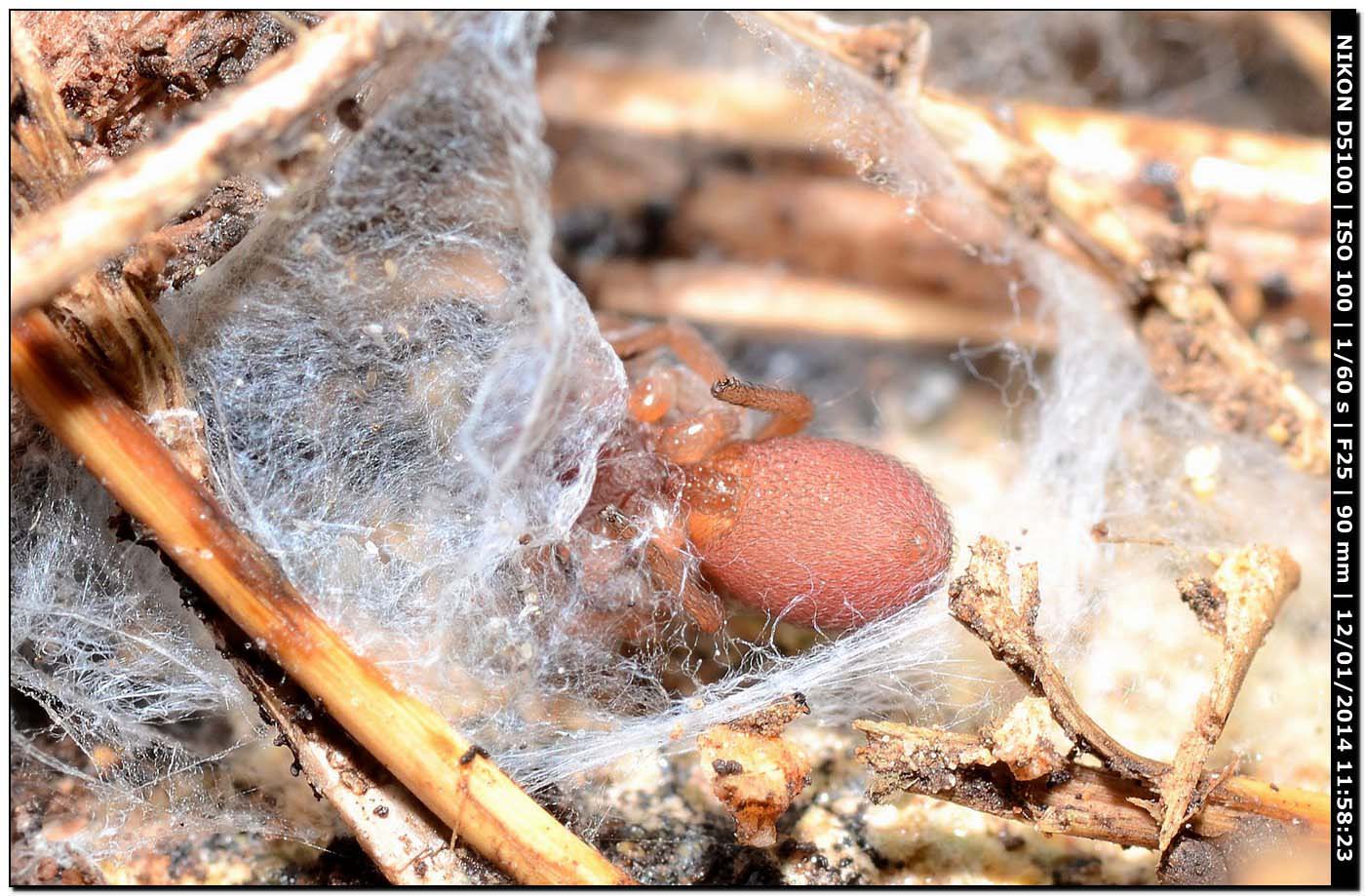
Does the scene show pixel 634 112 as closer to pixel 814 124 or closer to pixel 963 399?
pixel 814 124

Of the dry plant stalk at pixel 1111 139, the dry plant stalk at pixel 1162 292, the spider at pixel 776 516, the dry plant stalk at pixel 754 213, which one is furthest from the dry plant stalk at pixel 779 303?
the spider at pixel 776 516

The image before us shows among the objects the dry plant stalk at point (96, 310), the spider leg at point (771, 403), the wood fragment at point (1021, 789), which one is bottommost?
the wood fragment at point (1021, 789)

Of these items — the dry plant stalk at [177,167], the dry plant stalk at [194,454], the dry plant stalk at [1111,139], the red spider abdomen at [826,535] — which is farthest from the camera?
the dry plant stalk at [1111,139]

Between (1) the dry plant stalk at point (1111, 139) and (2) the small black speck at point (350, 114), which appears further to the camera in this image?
(1) the dry plant stalk at point (1111, 139)

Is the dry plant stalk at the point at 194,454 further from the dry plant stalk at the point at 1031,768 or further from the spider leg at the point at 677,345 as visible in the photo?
the spider leg at the point at 677,345

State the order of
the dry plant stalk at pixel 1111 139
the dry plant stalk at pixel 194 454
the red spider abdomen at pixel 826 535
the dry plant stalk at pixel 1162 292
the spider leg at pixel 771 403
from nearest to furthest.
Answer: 1. the dry plant stalk at pixel 194 454
2. the red spider abdomen at pixel 826 535
3. the spider leg at pixel 771 403
4. the dry plant stalk at pixel 1162 292
5. the dry plant stalk at pixel 1111 139

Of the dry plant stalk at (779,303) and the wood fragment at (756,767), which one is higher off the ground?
the dry plant stalk at (779,303)
